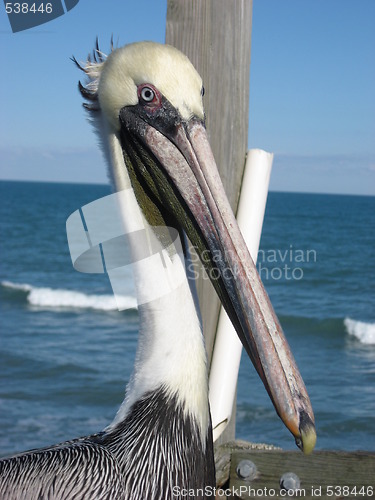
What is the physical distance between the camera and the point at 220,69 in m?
2.46

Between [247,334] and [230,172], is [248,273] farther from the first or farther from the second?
[230,172]

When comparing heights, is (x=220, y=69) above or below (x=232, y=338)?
above

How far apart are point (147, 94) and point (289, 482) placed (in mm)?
1612

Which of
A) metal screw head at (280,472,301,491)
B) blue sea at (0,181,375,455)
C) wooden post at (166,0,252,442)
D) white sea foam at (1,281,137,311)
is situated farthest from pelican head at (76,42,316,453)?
white sea foam at (1,281,137,311)

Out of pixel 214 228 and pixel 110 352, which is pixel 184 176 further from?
pixel 110 352

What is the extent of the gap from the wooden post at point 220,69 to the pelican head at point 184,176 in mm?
366

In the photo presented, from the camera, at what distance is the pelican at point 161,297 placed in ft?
6.41

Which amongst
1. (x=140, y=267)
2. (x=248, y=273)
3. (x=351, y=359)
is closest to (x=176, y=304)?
(x=140, y=267)

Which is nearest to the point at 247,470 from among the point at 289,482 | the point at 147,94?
the point at 289,482

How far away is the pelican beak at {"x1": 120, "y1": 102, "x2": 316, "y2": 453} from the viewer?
1.74 meters

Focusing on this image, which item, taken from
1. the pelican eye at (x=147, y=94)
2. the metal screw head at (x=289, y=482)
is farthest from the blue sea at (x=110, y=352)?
the metal screw head at (x=289, y=482)

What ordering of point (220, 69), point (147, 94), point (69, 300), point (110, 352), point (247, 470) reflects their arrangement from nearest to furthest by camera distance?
1. point (147, 94)
2. point (220, 69)
3. point (247, 470)
4. point (110, 352)
5. point (69, 300)

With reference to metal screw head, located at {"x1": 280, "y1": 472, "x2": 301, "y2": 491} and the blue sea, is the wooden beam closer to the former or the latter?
metal screw head, located at {"x1": 280, "y1": 472, "x2": 301, "y2": 491}

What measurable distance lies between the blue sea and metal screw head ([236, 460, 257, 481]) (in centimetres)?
86
